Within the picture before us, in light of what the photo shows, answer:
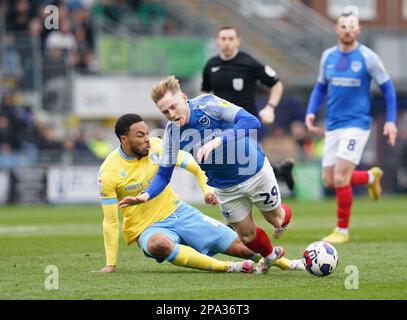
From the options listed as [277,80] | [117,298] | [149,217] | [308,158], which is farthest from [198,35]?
[117,298]

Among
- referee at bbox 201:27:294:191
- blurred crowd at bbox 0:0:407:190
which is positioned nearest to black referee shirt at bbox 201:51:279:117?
referee at bbox 201:27:294:191

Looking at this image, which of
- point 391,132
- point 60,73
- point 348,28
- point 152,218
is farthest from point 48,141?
point 152,218

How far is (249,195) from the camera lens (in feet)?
31.7

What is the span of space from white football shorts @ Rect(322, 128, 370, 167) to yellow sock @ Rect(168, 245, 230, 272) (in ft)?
12.8

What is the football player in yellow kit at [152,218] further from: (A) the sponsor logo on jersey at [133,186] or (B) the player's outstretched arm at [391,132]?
(B) the player's outstretched arm at [391,132]

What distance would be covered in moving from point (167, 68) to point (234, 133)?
1727 centimetres

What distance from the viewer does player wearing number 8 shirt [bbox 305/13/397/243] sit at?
13.5 metres

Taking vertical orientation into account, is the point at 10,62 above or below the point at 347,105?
above

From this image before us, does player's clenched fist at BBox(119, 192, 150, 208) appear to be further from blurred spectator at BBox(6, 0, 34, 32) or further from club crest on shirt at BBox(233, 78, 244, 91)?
blurred spectator at BBox(6, 0, 34, 32)

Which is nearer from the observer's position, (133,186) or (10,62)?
(133,186)

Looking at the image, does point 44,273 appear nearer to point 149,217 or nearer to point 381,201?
point 149,217

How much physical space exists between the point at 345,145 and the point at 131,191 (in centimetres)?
414

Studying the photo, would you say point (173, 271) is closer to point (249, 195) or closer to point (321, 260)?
point (249, 195)

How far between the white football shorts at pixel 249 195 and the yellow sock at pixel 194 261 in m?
0.54
